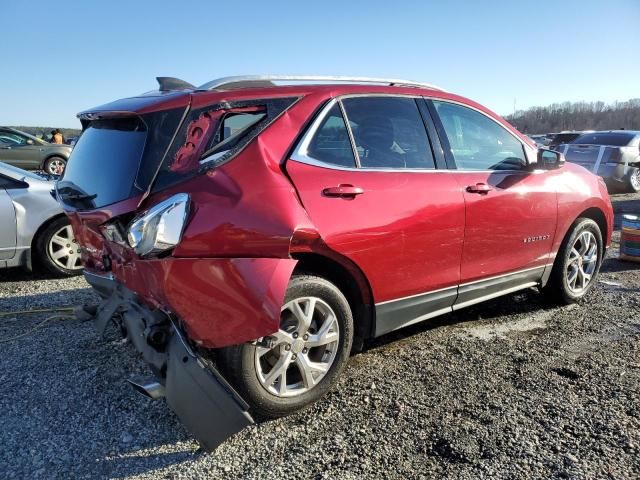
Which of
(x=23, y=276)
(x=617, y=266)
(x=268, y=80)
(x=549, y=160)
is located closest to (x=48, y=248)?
(x=23, y=276)

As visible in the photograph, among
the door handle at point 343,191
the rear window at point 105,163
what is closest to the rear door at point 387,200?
the door handle at point 343,191

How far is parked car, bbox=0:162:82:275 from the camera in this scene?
5.42 m

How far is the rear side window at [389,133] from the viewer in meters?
3.24

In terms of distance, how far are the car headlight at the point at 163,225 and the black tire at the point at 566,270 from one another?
3537mm

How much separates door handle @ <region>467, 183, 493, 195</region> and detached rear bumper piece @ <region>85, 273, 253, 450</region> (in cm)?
218

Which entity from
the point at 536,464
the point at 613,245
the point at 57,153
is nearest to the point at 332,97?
the point at 536,464

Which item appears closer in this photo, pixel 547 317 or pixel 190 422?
pixel 190 422

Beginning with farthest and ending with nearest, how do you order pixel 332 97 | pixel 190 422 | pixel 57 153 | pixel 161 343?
pixel 57 153
pixel 332 97
pixel 161 343
pixel 190 422

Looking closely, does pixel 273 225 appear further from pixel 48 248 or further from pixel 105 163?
pixel 48 248

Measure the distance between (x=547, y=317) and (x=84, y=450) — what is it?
146 inches

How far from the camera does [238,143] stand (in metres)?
2.72

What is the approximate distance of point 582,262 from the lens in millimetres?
4930

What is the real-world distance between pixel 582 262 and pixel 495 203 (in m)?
1.70

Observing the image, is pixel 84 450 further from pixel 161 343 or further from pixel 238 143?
pixel 238 143
